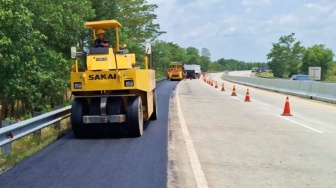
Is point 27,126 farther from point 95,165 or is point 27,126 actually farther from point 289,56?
point 289,56

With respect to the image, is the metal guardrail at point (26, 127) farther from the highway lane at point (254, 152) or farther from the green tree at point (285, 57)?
the green tree at point (285, 57)

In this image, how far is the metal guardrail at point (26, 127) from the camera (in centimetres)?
740

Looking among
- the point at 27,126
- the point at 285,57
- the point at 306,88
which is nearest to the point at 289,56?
the point at 285,57

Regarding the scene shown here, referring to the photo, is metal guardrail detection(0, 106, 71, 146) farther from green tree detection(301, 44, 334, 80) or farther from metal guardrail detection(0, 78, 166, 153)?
green tree detection(301, 44, 334, 80)

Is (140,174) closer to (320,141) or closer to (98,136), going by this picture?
(98,136)

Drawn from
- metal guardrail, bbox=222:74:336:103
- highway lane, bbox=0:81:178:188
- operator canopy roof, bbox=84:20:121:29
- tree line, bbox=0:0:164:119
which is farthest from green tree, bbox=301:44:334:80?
highway lane, bbox=0:81:178:188

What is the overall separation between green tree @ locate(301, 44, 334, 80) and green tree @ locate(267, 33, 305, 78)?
41.0 feet

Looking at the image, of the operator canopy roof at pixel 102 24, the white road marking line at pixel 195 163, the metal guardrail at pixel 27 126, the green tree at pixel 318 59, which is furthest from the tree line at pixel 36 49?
the green tree at pixel 318 59

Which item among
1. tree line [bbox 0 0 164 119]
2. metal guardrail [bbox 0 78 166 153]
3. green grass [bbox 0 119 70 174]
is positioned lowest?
green grass [bbox 0 119 70 174]

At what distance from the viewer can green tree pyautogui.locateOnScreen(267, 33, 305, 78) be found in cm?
12988

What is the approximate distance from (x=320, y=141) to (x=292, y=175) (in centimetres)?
381

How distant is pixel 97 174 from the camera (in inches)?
254

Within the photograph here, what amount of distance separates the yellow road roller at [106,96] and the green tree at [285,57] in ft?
405

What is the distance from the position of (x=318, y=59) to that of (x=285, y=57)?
2096cm
